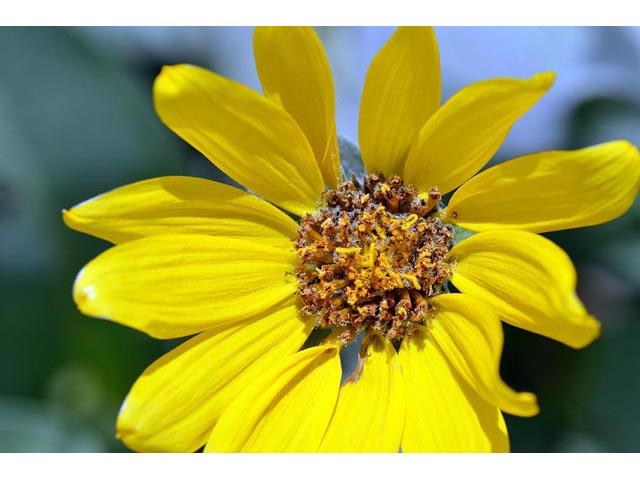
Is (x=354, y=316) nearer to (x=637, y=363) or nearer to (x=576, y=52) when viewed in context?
(x=637, y=363)

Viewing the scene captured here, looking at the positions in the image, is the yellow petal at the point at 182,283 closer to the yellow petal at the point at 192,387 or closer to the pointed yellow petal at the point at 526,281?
the yellow petal at the point at 192,387

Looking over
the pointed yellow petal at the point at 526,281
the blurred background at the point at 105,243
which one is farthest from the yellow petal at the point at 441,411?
the blurred background at the point at 105,243

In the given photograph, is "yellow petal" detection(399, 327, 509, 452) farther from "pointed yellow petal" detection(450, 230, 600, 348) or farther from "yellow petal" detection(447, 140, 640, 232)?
"yellow petal" detection(447, 140, 640, 232)

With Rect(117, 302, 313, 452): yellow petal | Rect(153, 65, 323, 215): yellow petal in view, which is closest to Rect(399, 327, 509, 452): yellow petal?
Rect(117, 302, 313, 452): yellow petal

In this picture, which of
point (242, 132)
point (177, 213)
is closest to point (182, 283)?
point (177, 213)

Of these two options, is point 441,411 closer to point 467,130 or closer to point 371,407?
point 371,407

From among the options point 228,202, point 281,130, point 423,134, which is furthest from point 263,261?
point 423,134
